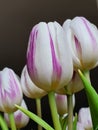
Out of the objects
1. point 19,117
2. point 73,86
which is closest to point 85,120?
point 19,117

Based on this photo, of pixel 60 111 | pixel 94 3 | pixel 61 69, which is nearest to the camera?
pixel 61 69

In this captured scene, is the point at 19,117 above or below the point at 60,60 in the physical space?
below

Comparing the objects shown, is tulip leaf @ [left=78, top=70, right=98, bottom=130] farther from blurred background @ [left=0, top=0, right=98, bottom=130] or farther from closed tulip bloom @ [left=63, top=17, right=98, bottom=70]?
blurred background @ [left=0, top=0, right=98, bottom=130]

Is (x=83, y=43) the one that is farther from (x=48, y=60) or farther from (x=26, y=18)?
(x=26, y=18)

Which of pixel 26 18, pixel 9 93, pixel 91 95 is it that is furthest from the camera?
pixel 26 18

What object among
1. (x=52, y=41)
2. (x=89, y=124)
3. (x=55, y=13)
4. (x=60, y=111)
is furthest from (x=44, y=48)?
(x=55, y=13)

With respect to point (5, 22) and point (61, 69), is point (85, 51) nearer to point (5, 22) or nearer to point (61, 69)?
point (61, 69)

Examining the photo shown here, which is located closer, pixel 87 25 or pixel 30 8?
pixel 87 25
